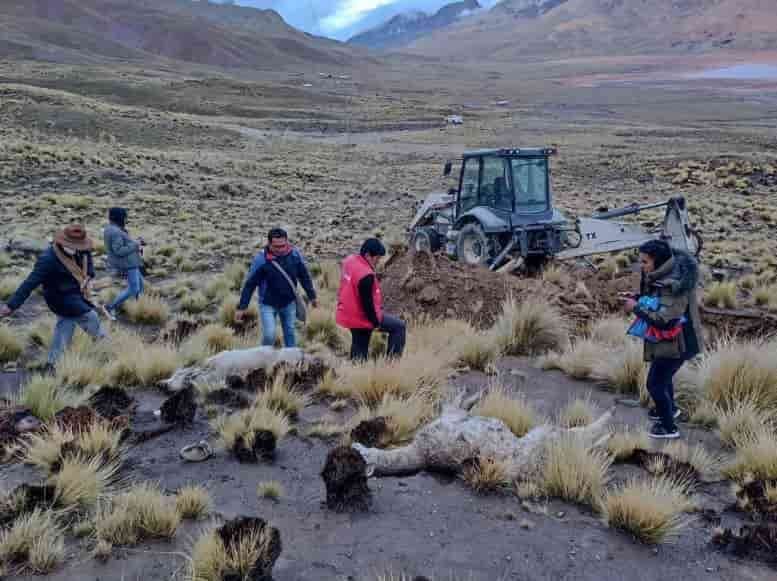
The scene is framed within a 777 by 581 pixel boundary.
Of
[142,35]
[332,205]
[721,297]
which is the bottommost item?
[721,297]

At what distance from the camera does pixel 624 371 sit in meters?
7.51

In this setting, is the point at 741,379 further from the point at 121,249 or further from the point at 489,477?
the point at 121,249

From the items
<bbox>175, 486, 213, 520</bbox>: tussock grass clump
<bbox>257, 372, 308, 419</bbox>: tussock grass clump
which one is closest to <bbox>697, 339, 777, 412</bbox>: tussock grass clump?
<bbox>257, 372, 308, 419</bbox>: tussock grass clump

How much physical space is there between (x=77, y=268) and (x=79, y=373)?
1216 mm

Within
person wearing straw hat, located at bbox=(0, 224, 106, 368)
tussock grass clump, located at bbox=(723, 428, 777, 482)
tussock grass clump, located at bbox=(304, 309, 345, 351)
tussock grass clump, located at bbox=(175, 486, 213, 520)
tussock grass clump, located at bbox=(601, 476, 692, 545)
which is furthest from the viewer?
tussock grass clump, located at bbox=(304, 309, 345, 351)

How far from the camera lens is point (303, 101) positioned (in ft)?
284

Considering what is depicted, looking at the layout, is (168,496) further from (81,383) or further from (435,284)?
(435,284)

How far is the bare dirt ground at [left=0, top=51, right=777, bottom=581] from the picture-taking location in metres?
4.31

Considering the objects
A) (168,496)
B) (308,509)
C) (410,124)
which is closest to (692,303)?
(308,509)

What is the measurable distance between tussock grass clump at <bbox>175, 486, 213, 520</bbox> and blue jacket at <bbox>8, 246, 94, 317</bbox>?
3802 mm

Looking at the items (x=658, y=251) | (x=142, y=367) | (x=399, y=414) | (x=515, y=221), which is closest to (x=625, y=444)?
(x=658, y=251)

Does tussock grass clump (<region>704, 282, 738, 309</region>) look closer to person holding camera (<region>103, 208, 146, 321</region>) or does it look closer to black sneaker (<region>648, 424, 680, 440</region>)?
black sneaker (<region>648, 424, 680, 440</region>)

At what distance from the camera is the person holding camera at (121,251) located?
412 inches

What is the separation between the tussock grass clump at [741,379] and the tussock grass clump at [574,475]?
2164 mm
